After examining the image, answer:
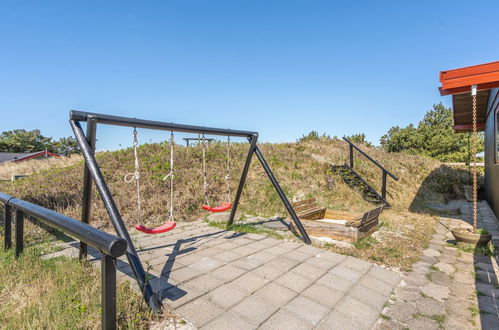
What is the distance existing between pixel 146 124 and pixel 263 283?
2202 millimetres

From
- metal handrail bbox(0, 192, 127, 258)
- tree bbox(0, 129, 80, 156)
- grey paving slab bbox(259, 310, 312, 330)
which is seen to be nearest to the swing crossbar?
metal handrail bbox(0, 192, 127, 258)

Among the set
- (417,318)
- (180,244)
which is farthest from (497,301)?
(180,244)

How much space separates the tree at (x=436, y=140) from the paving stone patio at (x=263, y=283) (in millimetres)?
31737

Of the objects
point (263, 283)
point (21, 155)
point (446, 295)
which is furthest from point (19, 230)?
point (21, 155)

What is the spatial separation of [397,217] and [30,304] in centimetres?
698

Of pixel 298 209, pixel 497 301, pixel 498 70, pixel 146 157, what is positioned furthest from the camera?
pixel 146 157

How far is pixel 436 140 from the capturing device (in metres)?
33.2

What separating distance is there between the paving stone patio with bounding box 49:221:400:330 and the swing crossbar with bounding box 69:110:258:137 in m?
1.56

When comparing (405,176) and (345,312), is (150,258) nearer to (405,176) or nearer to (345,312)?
(345,312)

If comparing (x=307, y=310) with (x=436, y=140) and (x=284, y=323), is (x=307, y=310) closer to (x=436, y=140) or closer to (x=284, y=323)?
(x=284, y=323)

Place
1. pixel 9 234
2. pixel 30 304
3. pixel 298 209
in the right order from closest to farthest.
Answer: pixel 30 304 < pixel 9 234 < pixel 298 209

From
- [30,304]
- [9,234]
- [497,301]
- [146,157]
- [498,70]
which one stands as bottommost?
[497,301]

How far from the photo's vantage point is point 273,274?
10.4 ft

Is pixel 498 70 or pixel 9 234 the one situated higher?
pixel 498 70
